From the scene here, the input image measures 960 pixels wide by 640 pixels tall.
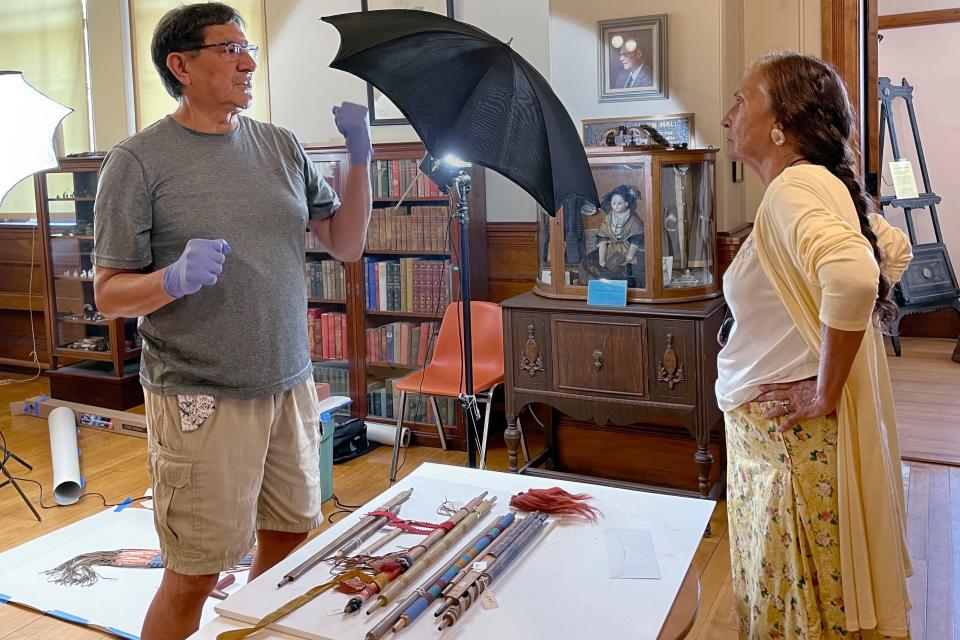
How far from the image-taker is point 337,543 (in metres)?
1.59

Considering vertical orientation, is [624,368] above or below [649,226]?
below

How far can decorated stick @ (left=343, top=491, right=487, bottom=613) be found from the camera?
1.38 m

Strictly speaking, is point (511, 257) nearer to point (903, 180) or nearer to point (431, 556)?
point (431, 556)

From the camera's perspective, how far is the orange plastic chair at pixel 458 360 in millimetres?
3637

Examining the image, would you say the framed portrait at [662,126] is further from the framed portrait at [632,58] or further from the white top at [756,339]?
the white top at [756,339]

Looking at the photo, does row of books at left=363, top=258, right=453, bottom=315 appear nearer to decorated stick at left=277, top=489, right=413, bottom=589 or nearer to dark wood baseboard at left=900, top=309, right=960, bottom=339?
decorated stick at left=277, top=489, right=413, bottom=589

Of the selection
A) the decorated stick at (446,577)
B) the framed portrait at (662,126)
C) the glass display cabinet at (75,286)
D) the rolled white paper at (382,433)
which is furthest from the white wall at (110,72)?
the decorated stick at (446,577)

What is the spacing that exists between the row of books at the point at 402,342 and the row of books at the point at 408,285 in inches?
3.2

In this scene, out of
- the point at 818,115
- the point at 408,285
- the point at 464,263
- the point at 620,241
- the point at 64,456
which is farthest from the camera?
the point at 408,285

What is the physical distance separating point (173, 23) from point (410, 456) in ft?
8.45

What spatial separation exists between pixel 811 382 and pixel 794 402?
1.8 inches

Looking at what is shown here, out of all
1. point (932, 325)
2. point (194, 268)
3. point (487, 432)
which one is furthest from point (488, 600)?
point (932, 325)

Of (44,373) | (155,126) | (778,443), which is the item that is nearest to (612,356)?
(778,443)

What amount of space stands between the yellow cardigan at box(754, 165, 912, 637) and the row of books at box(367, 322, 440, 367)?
273 centimetres
